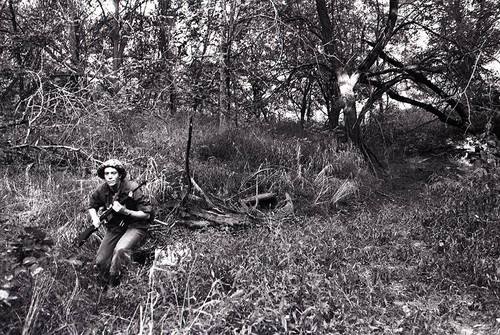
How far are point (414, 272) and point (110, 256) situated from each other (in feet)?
10.3

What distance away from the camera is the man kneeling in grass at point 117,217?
4.12 metres

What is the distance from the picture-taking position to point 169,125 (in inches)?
301

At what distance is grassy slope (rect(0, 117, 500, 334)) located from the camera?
328 centimetres

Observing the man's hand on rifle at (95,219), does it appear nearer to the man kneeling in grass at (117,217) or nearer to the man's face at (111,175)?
the man kneeling in grass at (117,217)

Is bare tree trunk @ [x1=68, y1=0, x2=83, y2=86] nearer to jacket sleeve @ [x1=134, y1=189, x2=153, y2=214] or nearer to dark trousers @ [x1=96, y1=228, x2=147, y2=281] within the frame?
jacket sleeve @ [x1=134, y1=189, x2=153, y2=214]

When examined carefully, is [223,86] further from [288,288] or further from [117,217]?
[288,288]

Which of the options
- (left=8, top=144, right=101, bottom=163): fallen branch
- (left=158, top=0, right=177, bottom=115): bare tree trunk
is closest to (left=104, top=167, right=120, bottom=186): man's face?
(left=8, top=144, right=101, bottom=163): fallen branch

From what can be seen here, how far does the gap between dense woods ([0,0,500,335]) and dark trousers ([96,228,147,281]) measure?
0.16m

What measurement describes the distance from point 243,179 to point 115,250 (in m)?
2.64

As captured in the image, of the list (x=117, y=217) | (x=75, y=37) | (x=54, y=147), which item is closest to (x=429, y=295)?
(x=117, y=217)

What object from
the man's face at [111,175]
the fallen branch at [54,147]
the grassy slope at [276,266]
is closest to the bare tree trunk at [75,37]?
the fallen branch at [54,147]

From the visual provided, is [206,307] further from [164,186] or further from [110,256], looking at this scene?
[164,186]

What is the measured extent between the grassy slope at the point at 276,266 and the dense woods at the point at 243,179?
0.08 feet

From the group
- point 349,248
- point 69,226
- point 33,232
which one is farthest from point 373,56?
point 33,232
